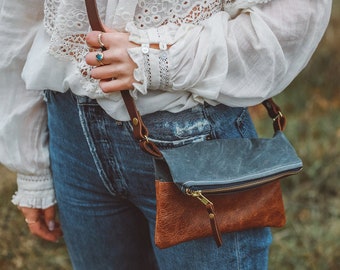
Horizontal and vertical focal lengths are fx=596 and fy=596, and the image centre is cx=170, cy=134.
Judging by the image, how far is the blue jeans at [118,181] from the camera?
1.21 m

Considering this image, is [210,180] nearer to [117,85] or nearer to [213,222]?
[213,222]

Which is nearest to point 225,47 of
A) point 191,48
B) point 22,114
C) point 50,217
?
point 191,48

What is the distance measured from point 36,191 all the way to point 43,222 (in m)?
0.14

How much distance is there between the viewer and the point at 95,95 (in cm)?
121

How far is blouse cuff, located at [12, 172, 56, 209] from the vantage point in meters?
1.49

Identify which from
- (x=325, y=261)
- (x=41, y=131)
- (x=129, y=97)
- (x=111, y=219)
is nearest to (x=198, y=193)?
(x=129, y=97)

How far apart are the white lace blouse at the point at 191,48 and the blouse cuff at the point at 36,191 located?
0.97 feet

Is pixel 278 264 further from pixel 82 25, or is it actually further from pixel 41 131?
pixel 82 25

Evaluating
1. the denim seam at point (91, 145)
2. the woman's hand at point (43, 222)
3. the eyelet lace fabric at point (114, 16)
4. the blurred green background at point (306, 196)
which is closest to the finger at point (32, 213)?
the woman's hand at point (43, 222)

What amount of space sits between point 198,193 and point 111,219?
1.15 feet

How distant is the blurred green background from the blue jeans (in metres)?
1.29

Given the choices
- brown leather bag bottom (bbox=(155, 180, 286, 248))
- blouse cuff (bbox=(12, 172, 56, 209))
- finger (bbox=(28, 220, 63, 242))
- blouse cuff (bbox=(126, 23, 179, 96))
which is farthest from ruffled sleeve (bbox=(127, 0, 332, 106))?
finger (bbox=(28, 220, 63, 242))

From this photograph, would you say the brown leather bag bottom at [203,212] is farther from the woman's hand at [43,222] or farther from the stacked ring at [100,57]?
the woman's hand at [43,222]

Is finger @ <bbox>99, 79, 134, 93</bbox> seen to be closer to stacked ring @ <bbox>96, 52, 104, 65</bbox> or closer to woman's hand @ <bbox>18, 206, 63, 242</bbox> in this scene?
stacked ring @ <bbox>96, 52, 104, 65</bbox>
